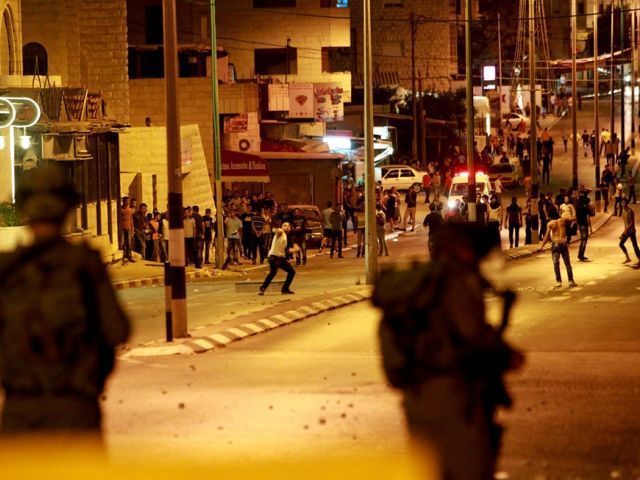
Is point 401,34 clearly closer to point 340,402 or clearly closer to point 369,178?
point 369,178

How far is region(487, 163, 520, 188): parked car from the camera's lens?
2640 inches

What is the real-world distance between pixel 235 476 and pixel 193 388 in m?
5.32

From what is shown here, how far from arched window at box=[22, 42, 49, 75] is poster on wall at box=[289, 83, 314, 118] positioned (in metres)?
16.5

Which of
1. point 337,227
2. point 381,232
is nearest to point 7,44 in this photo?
point 337,227

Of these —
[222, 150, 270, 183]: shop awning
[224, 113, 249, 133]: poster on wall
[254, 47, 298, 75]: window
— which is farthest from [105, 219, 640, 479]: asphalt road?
[254, 47, 298, 75]: window

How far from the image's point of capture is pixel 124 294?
96.9 ft

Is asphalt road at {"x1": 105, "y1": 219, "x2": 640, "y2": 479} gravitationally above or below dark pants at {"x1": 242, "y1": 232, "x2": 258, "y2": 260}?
above

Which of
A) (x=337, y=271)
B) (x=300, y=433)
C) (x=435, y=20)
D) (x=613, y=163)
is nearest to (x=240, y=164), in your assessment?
(x=337, y=271)

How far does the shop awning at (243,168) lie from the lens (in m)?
48.9

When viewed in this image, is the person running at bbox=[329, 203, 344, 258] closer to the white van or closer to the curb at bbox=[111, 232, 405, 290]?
the curb at bbox=[111, 232, 405, 290]

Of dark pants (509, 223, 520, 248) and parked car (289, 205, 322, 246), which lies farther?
parked car (289, 205, 322, 246)

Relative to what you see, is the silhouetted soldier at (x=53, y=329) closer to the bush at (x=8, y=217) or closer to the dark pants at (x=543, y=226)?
the bush at (x=8, y=217)

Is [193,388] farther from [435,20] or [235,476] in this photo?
A: [435,20]

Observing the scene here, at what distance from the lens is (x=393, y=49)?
9500 centimetres
